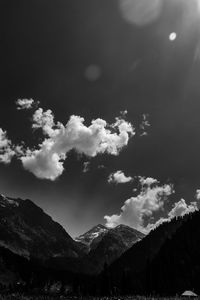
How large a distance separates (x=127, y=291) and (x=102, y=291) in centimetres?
1196

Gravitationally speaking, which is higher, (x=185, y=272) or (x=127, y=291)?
(x=185, y=272)

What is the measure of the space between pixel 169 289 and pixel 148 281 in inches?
564

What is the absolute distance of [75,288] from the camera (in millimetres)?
193750

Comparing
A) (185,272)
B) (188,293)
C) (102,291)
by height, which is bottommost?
(188,293)

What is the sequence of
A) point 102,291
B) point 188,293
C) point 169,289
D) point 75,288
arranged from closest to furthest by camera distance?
point 188,293 < point 102,291 < point 169,289 < point 75,288

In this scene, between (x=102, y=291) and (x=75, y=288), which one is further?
(x=75, y=288)

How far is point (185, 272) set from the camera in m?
195

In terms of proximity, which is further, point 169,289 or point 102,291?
point 169,289

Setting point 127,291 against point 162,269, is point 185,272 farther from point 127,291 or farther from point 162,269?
point 127,291

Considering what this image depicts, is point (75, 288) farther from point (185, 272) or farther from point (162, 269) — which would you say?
point (185, 272)

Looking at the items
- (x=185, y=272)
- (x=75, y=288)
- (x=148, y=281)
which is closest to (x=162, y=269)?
(x=185, y=272)

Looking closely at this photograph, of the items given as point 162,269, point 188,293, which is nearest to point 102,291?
point 162,269

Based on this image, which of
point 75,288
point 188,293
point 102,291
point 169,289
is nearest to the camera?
point 188,293

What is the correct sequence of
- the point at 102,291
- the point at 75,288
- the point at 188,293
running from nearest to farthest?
the point at 188,293, the point at 102,291, the point at 75,288
